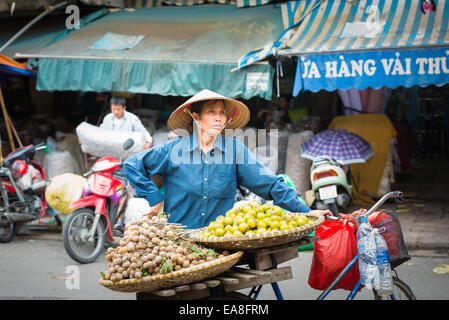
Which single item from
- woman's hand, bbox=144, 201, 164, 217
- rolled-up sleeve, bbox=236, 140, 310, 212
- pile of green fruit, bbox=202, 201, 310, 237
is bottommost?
woman's hand, bbox=144, 201, 164, 217

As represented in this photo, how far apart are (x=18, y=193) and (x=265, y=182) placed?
18.1 ft

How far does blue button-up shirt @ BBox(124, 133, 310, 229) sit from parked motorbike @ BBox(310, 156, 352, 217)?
165 inches

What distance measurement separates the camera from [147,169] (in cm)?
406

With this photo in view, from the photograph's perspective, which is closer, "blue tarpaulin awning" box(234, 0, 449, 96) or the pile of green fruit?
the pile of green fruit

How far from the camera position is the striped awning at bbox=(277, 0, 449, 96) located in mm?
7934

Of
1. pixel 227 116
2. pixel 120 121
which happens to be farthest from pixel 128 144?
pixel 227 116

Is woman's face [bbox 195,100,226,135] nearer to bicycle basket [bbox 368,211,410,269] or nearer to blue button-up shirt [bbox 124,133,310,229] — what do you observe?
blue button-up shirt [bbox 124,133,310,229]

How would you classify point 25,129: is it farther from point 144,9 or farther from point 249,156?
point 249,156

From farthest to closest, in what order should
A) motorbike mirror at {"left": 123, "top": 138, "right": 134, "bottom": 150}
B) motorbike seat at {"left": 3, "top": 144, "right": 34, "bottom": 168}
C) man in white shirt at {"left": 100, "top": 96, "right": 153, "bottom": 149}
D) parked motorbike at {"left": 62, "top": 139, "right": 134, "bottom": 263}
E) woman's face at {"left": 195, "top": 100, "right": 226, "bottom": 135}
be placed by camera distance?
man in white shirt at {"left": 100, "top": 96, "right": 153, "bottom": 149} < motorbike seat at {"left": 3, "top": 144, "right": 34, "bottom": 168} < motorbike mirror at {"left": 123, "top": 138, "right": 134, "bottom": 150} < parked motorbike at {"left": 62, "top": 139, "right": 134, "bottom": 263} < woman's face at {"left": 195, "top": 100, "right": 226, "bottom": 135}

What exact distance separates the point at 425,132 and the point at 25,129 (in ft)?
31.0

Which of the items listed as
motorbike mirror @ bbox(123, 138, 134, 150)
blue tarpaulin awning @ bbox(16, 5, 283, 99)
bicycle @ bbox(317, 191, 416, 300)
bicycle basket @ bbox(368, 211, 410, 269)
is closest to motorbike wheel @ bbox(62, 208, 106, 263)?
motorbike mirror @ bbox(123, 138, 134, 150)

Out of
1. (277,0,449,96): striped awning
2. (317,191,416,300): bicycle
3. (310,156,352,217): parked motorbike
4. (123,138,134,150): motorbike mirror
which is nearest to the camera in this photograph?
(317,191,416,300): bicycle

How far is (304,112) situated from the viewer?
10.5m

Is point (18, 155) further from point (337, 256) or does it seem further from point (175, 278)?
point (175, 278)
